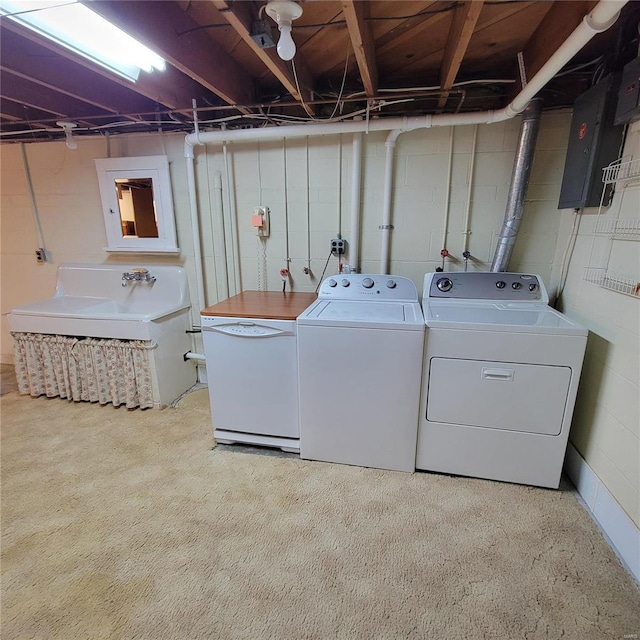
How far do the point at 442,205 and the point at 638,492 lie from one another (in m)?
1.87

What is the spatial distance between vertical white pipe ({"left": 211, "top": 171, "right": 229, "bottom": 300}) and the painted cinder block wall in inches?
1.1

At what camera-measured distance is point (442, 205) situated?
7.89 ft

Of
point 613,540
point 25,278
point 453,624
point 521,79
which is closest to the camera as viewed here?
point 453,624

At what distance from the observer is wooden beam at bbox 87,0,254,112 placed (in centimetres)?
133

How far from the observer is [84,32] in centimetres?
157

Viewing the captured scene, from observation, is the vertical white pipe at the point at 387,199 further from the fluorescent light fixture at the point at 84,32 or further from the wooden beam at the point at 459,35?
the fluorescent light fixture at the point at 84,32

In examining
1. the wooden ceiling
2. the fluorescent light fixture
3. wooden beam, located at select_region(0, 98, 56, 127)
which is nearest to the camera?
the fluorescent light fixture

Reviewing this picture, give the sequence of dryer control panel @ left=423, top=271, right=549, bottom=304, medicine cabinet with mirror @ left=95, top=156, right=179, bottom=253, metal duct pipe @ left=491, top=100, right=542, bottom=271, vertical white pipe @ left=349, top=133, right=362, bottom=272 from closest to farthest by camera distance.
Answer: metal duct pipe @ left=491, top=100, right=542, bottom=271 < dryer control panel @ left=423, top=271, right=549, bottom=304 < vertical white pipe @ left=349, top=133, right=362, bottom=272 < medicine cabinet with mirror @ left=95, top=156, right=179, bottom=253

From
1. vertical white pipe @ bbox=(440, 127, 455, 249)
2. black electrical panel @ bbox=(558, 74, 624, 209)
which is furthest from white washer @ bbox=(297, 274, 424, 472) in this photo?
black electrical panel @ bbox=(558, 74, 624, 209)

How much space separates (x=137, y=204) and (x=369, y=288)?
2113mm

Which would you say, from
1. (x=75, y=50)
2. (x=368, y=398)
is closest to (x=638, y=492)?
(x=368, y=398)

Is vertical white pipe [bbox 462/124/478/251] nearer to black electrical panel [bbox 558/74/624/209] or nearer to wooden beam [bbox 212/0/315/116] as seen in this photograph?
black electrical panel [bbox 558/74/624/209]

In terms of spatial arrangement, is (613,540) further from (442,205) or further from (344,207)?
(344,207)

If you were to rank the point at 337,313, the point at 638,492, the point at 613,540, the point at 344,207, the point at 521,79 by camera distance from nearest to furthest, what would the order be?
the point at 638,492 → the point at 613,540 → the point at 521,79 → the point at 337,313 → the point at 344,207
